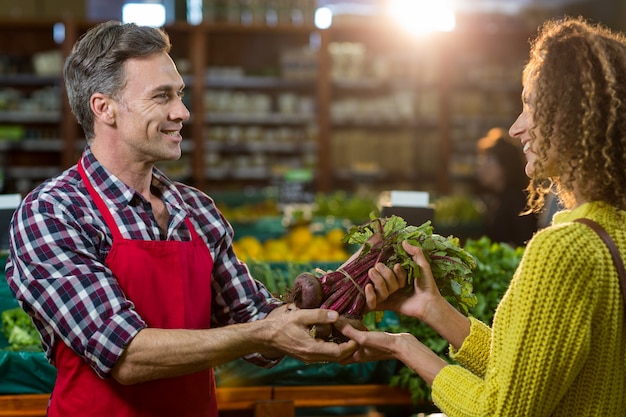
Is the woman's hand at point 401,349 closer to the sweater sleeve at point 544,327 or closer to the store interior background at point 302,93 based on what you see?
the sweater sleeve at point 544,327

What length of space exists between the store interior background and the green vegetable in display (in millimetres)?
4778

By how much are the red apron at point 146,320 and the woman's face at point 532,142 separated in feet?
2.93

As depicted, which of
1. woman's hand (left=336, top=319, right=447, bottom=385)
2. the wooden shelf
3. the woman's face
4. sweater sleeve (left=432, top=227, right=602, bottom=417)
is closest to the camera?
sweater sleeve (left=432, top=227, right=602, bottom=417)

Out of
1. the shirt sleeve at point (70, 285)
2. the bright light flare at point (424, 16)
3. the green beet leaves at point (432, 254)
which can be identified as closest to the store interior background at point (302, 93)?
the bright light flare at point (424, 16)

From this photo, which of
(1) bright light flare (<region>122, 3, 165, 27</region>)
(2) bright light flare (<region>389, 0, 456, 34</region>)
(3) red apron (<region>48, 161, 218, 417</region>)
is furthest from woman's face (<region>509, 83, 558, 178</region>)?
(1) bright light flare (<region>122, 3, 165, 27</region>)

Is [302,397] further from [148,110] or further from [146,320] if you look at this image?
[148,110]

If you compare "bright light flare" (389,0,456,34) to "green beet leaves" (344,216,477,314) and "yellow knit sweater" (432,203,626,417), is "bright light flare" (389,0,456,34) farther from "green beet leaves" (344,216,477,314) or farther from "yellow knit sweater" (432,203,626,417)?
"yellow knit sweater" (432,203,626,417)

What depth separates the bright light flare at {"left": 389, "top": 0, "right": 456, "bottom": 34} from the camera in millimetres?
8430

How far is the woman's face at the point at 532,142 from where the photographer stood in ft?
5.49

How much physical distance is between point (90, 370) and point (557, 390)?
1.09 meters

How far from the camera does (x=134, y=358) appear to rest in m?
1.87

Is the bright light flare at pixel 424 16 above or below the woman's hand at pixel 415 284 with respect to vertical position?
above

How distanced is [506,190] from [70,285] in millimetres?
3995

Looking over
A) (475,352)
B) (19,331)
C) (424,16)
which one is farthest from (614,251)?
(424,16)
